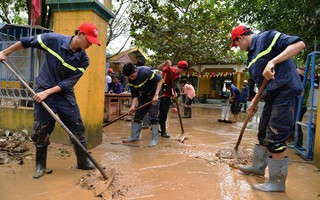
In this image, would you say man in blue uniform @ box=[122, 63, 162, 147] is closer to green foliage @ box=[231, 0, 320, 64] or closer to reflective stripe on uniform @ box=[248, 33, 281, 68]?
reflective stripe on uniform @ box=[248, 33, 281, 68]

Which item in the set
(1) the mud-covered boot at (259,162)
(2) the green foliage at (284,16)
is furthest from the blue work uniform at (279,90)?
(2) the green foliage at (284,16)

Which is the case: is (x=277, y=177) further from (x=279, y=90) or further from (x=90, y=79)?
(x=90, y=79)

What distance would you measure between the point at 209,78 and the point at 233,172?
65.6ft

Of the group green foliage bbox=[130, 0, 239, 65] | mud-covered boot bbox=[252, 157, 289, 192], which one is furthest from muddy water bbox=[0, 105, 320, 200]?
green foliage bbox=[130, 0, 239, 65]

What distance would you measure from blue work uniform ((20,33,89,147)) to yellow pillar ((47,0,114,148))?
1.02 meters

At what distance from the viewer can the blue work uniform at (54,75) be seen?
2.95 meters

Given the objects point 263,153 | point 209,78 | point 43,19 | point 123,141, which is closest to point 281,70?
point 263,153

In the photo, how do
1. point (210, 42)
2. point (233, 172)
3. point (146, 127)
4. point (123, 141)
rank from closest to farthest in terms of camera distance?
point (233, 172) < point (123, 141) < point (146, 127) < point (210, 42)

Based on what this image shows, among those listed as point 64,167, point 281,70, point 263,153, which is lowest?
point 64,167

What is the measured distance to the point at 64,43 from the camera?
2.97m

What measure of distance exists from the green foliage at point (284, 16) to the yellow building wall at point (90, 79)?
4975 millimetres

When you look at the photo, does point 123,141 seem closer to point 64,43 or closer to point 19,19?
point 64,43

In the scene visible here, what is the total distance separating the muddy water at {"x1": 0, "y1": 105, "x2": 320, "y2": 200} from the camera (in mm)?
2529

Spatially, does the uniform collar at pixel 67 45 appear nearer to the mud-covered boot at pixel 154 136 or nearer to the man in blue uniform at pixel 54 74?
the man in blue uniform at pixel 54 74
